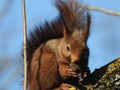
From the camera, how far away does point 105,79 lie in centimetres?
260

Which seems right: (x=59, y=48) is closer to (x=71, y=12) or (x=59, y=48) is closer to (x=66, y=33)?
(x=66, y=33)

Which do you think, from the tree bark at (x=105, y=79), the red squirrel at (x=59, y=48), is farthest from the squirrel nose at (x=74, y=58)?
the tree bark at (x=105, y=79)

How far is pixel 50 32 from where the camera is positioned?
11.8 ft

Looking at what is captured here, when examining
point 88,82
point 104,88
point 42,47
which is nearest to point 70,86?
point 88,82

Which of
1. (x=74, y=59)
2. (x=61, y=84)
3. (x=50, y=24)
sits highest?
(x=50, y=24)

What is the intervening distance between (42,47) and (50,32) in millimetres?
199

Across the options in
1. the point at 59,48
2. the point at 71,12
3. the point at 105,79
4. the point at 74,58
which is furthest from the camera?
the point at 59,48

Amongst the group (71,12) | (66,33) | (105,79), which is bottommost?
→ (105,79)

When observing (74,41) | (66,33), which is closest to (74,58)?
(74,41)

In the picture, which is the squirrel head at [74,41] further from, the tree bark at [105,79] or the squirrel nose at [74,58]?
the tree bark at [105,79]

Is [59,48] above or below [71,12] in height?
below

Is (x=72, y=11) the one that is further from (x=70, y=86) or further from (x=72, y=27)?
(x=70, y=86)

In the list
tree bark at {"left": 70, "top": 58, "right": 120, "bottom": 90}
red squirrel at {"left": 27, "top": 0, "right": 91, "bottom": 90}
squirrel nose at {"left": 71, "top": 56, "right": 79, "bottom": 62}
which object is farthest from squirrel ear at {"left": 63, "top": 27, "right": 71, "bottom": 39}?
tree bark at {"left": 70, "top": 58, "right": 120, "bottom": 90}

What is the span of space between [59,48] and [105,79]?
967 mm
